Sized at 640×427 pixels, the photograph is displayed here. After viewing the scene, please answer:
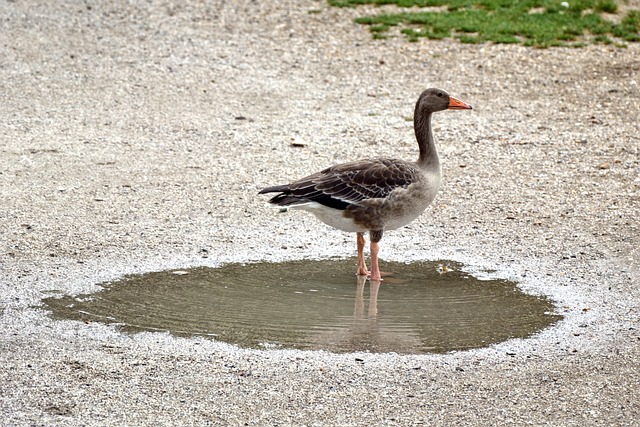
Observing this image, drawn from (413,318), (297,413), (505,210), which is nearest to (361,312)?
(413,318)

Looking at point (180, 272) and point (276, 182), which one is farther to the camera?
point (276, 182)

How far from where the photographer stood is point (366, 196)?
8.90m

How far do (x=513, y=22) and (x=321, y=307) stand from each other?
1080cm

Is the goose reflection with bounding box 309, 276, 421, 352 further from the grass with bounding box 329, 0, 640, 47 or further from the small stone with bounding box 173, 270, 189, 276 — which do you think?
the grass with bounding box 329, 0, 640, 47

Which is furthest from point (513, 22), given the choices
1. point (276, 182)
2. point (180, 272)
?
point (180, 272)

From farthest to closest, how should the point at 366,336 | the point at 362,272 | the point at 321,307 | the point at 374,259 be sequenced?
the point at 362,272, the point at 374,259, the point at 321,307, the point at 366,336

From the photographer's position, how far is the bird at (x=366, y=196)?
8.86 metres

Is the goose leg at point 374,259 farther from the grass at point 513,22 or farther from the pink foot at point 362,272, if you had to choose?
the grass at point 513,22

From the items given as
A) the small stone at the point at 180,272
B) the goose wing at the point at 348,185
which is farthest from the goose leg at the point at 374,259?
the small stone at the point at 180,272

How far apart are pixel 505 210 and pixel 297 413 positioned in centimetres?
492

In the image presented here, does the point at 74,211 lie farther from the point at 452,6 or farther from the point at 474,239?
the point at 452,6

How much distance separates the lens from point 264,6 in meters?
18.8

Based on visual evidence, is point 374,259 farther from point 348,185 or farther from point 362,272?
point 348,185

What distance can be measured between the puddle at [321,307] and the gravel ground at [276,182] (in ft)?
0.80
